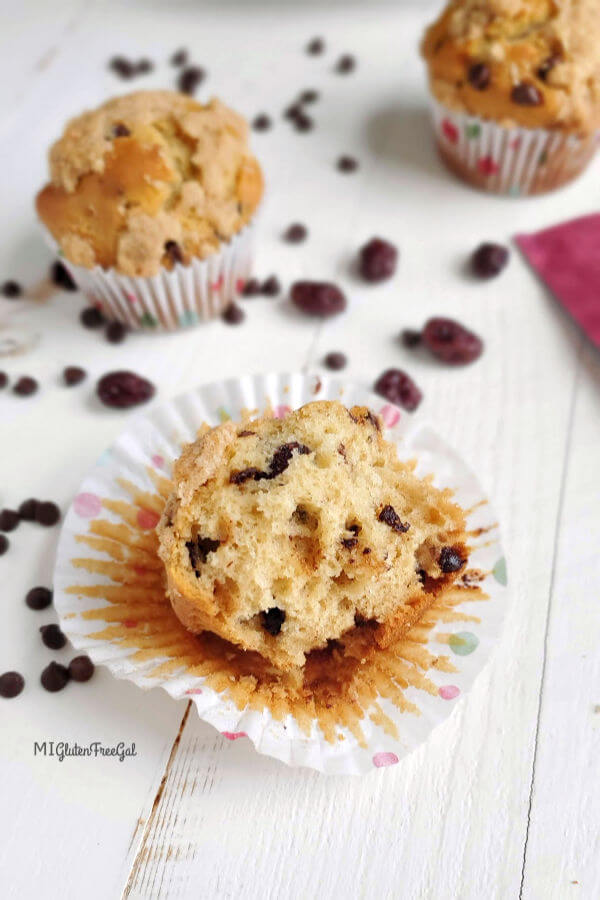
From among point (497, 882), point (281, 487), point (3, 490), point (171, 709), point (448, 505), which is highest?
point (281, 487)

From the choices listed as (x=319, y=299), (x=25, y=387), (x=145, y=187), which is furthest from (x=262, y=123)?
(x=25, y=387)

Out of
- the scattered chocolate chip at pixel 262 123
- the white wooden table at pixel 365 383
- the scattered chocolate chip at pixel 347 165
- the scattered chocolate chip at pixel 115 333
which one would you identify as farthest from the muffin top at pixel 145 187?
the scattered chocolate chip at pixel 262 123

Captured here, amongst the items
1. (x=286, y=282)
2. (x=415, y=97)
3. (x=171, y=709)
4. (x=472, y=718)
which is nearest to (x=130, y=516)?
(x=171, y=709)

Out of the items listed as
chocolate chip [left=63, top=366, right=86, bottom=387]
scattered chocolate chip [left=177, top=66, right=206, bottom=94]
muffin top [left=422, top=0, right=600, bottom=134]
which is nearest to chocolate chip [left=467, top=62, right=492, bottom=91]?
muffin top [left=422, top=0, right=600, bottom=134]

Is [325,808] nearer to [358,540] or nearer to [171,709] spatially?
[171,709]

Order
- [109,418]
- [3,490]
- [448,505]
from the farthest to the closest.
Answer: [109,418]
[3,490]
[448,505]

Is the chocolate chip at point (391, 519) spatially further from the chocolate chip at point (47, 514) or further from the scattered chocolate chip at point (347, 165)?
the scattered chocolate chip at point (347, 165)

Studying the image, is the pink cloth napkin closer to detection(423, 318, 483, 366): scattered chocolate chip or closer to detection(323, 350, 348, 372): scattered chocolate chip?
detection(423, 318, 483, 366): scattered chocolate chip

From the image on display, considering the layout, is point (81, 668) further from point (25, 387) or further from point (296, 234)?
point (296, 234)
